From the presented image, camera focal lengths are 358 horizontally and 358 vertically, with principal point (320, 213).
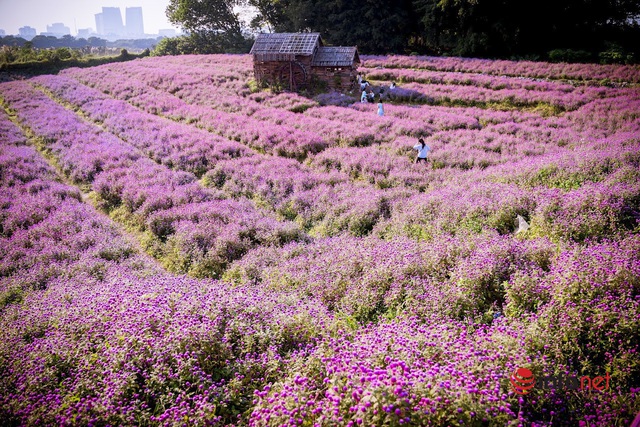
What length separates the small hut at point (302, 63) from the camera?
96.2ft

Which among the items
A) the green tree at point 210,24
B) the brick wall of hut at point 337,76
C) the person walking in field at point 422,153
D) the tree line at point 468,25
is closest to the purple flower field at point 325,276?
the person walking in field at point 422,153

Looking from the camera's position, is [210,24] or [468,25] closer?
[468,25]

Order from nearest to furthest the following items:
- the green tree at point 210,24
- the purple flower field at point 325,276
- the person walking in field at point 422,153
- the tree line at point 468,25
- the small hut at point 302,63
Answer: the purple flower field at point 325,276 → the person walking in field at point 422,153 → the small hut at point 302,63 → the tree line at point 468,25 → the green tree at point 210,24

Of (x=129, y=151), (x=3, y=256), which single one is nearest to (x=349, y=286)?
(x=3, y=256)

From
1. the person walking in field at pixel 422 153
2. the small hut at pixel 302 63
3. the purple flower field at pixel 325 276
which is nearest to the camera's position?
the purple flower field at pixel 325 276

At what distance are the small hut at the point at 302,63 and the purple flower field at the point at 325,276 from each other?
13441 mm

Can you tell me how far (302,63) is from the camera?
30125 mm

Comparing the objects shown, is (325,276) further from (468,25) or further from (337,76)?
(468,25)

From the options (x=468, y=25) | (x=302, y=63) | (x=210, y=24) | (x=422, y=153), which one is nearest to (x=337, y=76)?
(x=302, y=63)

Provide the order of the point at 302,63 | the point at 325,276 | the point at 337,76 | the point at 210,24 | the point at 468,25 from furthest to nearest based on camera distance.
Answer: the point at 210,24 → the point at 468,25 → the point at 302,63 → the point at 337,76 → the point at 325,276

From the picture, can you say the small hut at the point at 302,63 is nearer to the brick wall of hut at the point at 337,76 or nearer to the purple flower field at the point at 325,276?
the brick wall of hut at the point at 337,76

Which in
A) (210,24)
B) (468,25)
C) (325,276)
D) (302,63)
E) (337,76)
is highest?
(210,24)

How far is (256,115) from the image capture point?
21344 mm

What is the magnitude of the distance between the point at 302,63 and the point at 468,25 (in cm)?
1949
